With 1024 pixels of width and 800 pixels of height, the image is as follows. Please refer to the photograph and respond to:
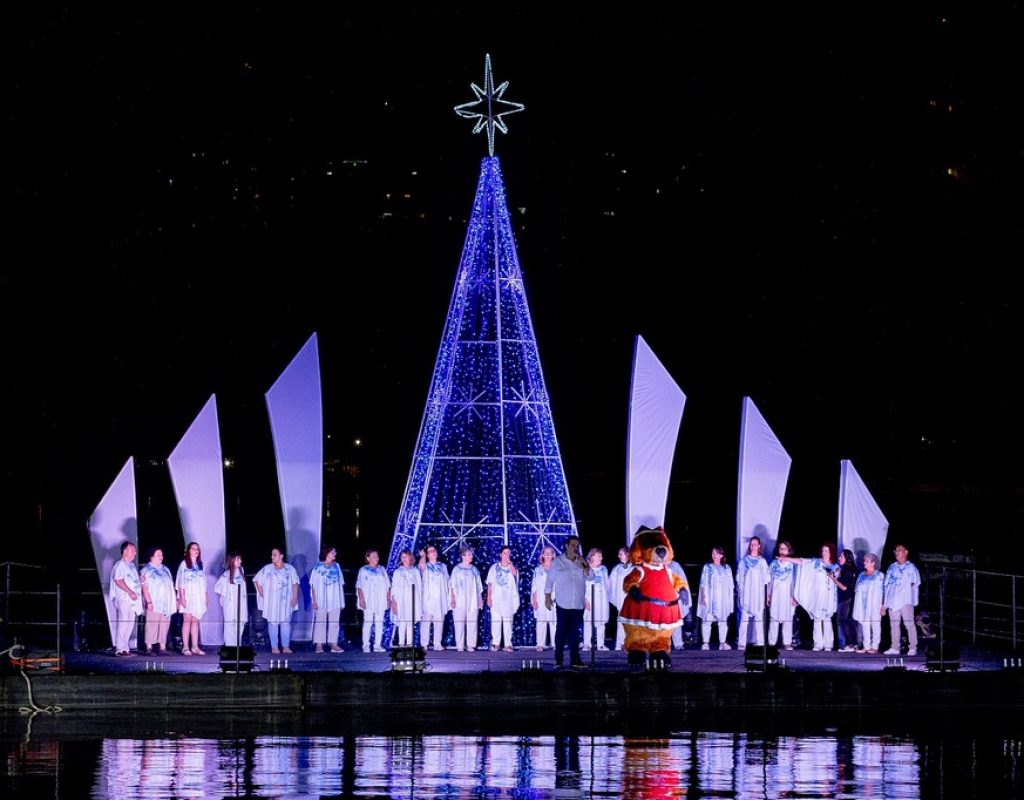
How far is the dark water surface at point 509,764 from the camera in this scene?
37.1 feet

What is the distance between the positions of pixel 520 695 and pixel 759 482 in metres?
5.48

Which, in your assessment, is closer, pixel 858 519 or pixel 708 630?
pixel 858 519

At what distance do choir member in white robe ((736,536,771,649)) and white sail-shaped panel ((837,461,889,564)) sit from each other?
1084 millimetres

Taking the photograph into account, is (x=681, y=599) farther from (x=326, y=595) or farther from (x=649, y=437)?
(x=326, y=595)

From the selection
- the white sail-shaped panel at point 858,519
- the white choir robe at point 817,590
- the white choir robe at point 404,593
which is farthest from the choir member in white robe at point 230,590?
the white sail-shaped panel at point 858,519

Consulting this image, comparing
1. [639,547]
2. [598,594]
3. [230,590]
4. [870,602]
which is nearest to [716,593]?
[598,594]

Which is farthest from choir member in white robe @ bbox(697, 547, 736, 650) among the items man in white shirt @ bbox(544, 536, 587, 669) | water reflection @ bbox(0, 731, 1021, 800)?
water reflection @ bbox(0, 731, 1021, 800)

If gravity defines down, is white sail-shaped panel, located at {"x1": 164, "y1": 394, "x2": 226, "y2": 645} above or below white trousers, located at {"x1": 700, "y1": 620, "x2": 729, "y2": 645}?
above

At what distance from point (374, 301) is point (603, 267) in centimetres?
546

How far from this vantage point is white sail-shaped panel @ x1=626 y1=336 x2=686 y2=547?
20.1 m

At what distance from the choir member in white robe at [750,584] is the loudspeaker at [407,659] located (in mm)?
5066

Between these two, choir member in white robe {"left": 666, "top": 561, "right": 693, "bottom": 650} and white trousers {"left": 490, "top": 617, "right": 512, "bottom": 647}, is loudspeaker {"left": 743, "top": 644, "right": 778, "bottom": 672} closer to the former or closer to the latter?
choir member in white robe {"left": 666, "top": 561, "right": 693, "bottom": 650}

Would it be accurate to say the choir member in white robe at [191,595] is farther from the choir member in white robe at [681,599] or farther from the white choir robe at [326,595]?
the choir member in white robe at [681,599]

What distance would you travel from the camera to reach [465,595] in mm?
20031
